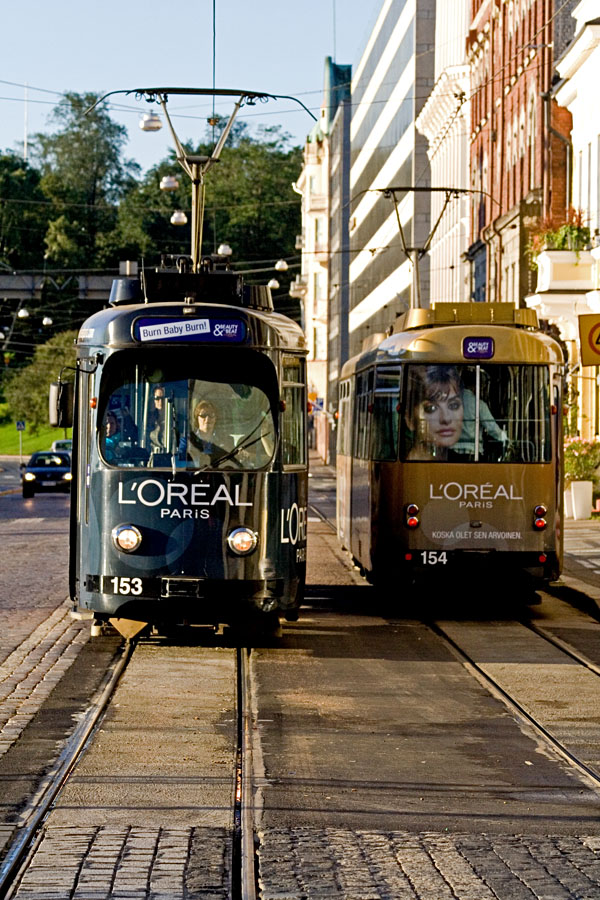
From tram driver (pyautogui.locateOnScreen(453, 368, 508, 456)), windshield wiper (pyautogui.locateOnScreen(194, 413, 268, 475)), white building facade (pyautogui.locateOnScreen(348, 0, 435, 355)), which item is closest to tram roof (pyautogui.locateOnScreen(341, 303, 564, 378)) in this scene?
tram driver (pyautogui.locateOnScreen(453, 368, 508, 456))

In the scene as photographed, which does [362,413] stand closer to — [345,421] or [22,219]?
[345,421]

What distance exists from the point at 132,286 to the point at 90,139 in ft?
370

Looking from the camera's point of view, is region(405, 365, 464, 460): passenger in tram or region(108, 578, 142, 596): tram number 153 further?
region(405, 365, 464, 460): passenger in tram

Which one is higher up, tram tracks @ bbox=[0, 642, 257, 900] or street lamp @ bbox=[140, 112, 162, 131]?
street lamp @ bbox=[140, 112, 162, 131]

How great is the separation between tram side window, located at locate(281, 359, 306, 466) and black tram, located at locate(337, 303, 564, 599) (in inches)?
133

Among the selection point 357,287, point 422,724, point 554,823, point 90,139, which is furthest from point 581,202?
point 90,139

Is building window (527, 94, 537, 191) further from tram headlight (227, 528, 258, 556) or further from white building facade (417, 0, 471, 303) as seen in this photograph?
tram headlight (227, 528, 258, 556)

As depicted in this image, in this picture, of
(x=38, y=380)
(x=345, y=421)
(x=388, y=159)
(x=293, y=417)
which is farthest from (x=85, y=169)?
(x=293, y=417)

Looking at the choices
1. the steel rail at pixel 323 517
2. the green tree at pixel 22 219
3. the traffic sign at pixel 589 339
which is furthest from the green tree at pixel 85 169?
the traffic sign at pixel 589 339

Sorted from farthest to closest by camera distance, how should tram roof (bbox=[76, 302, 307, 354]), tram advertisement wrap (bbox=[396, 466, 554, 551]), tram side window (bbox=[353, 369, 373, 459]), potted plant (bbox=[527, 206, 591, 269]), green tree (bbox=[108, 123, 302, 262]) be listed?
green tree (bbox=[108, 123, 302, 262]), potted plant (bbox=[527, 206, 591, 269]), tram side window (bbox=[353, 369, 373, 459]), tram advertisement wrap (bbox=[396, 466, 554, 551]), tram roof (bbox=[76, 302, 307, 354])

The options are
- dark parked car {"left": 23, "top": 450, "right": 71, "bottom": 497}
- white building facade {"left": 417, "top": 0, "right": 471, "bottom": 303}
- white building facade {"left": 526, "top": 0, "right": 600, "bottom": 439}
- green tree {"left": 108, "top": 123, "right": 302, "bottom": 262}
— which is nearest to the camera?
white building facade {"left": 526, "top": 0, "right": 600, "bottom": 439}

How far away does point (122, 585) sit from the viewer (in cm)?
1395

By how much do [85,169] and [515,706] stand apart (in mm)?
116255

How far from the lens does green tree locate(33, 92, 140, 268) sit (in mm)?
119312
